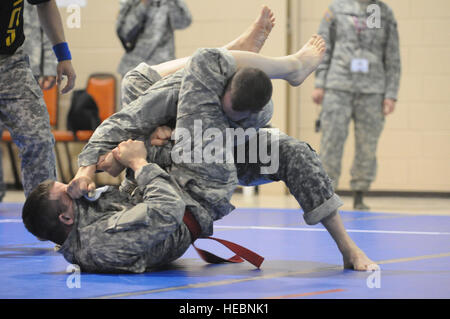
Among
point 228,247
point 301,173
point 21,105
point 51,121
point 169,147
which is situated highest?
point 21,105

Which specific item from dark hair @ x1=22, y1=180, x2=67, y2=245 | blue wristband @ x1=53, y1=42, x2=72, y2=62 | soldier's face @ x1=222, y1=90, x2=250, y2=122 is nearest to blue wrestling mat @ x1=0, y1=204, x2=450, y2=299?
dark hair @ x1=22, y1=180, x2=67, y2=245

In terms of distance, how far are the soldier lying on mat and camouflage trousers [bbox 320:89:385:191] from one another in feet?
10.6

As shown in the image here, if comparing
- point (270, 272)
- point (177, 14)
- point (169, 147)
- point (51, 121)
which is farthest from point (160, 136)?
point (51, 121)

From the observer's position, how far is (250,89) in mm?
2750

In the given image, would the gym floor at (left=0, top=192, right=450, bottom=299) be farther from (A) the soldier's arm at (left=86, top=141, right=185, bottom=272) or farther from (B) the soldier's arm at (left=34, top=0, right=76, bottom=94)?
(B) the soldier's arm at (left=34, top=0, right=76, bottom=94)

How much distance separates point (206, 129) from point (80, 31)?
607 cm

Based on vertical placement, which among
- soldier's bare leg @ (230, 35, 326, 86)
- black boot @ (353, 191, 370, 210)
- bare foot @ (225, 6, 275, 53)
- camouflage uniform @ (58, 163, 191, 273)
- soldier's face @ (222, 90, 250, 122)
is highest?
bare foot @ (225, 6, 275, 53)

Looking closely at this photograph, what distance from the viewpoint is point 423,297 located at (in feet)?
7.84

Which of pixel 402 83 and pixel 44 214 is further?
pixel 402 83

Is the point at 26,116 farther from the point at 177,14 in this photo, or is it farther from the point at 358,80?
the point at 358,80

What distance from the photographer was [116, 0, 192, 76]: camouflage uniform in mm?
6582

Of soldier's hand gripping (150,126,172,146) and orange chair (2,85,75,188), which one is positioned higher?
soldier's hand gripping (150,126,172,146)

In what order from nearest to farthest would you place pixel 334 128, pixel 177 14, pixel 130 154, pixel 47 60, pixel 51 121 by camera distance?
pixel 130 154, pixel 47 60, pixel 334 128, pixel 177 14, pixel 51 121
